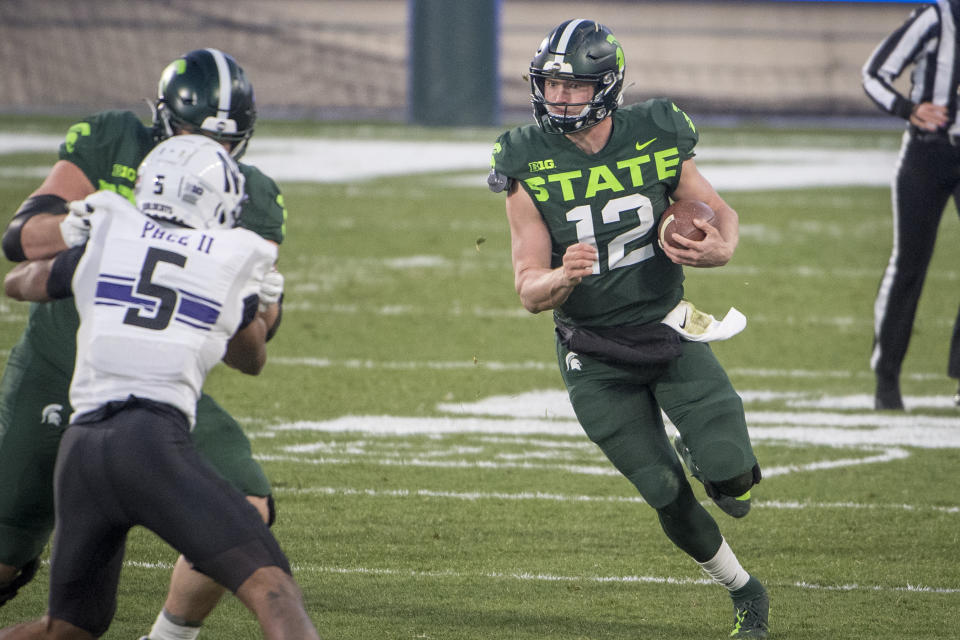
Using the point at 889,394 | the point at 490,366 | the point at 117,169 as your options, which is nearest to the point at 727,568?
the point at 117,169

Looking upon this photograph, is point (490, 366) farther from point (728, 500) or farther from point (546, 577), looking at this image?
point (728, 500)

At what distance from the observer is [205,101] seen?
3979 mm

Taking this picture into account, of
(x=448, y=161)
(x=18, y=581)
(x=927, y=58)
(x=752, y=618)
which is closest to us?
(x=18, y=581)

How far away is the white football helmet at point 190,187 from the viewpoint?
3.36 metres

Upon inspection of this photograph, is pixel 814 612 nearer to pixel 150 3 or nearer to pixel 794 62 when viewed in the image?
pixel 794 62

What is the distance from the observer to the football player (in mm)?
3137

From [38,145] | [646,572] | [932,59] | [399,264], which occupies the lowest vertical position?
[38,145]

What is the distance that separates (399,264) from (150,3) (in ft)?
61.9

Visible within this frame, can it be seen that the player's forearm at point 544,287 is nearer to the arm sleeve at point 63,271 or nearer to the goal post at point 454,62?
the arm sleeve at point 63,271

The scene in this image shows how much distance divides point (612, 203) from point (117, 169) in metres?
1.39

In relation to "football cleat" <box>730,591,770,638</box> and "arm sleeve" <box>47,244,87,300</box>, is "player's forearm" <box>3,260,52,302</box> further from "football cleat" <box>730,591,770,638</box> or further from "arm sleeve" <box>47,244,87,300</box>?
"football cleat" <box>730,591,770,638</box>

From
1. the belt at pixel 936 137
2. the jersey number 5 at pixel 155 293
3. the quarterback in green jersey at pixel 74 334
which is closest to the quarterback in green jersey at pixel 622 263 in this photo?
the quarterback in green jersey at pixel 74 334

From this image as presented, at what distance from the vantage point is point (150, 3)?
29.0m

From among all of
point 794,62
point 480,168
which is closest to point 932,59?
point 480,168
